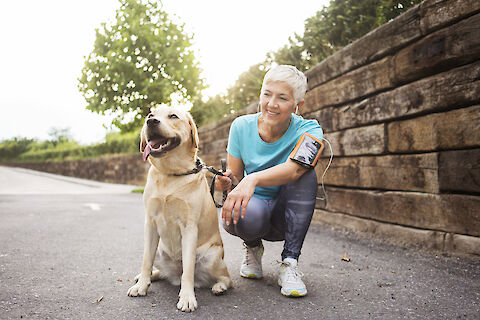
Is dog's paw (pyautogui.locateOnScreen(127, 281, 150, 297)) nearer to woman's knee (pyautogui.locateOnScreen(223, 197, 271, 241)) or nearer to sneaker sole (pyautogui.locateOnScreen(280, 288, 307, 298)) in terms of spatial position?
woman's knee (pyautogui.locateOnScreen(223, 197, 271, 241))

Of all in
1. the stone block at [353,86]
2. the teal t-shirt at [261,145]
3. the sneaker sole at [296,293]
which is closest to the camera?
the sneaker sole at [296,293]

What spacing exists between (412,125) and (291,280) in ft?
6.54

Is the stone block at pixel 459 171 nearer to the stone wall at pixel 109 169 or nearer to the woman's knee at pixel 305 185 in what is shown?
the woman's knee at pixel 305 185

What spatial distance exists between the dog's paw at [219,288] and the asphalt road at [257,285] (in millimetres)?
35

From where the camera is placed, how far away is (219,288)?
7.41 feet

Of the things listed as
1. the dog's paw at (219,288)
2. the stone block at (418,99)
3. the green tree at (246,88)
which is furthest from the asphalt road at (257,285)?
the green tree at (246,88)

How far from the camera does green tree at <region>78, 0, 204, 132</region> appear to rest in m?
12.3

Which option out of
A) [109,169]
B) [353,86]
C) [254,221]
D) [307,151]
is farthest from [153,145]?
[109,169]

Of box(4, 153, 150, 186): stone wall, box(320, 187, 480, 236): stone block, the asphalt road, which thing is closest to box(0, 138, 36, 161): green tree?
box(4, 153, 150, 186): stone wall

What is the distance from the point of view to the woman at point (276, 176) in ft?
7.52

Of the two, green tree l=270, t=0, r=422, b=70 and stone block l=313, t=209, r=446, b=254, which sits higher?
green tree l=270, t=0, r=422, b=70

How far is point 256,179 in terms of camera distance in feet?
7.31

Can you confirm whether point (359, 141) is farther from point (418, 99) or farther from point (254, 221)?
point (254, 221)

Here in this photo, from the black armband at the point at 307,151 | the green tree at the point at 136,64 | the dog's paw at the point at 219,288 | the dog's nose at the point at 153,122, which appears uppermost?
the green tree at the point at 136,64
